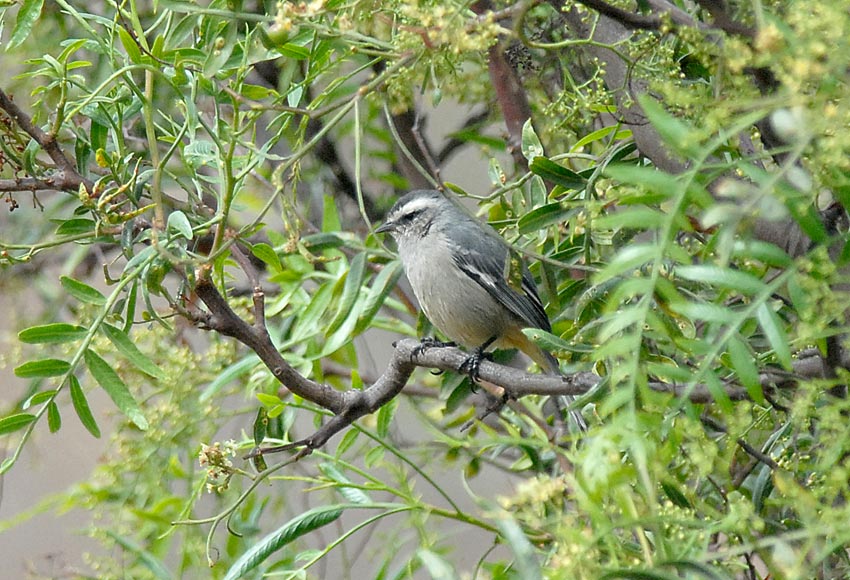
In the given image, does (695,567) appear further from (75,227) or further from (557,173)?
(75,227)

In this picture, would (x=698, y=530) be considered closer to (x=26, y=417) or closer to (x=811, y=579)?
(x=811, y=579)

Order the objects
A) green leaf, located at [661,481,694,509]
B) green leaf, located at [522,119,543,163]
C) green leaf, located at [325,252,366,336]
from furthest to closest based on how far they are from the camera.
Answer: green leaf, located at [325,252,366,336], green leaf, located at [522,119,543,163], green leaf, located at [661,481,694,509]

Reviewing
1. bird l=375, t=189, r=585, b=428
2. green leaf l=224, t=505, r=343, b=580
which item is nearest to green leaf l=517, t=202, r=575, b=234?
green leaf l=224, t=505, r=343, b=580

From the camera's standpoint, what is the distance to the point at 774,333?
895 mm

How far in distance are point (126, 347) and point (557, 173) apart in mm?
716

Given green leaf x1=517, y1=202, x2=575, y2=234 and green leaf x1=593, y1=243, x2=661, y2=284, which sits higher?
green leaf x1=593, y1=243, x2=661, y2=284

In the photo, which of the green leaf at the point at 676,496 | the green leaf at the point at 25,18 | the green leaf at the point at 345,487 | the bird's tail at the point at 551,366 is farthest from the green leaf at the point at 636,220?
the bird's tail at the point at 551,366

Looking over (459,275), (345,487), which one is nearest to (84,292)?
(345,487)

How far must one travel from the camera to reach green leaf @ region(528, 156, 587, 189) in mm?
1508

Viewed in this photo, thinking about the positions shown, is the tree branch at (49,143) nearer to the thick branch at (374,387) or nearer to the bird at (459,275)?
the thick branch at (374,387)

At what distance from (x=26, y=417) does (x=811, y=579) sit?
1.11m

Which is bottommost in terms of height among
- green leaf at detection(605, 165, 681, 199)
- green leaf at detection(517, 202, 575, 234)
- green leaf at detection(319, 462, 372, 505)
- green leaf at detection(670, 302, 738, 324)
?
green leaf at detection(319, 462, 372, 505)

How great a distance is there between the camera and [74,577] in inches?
89.3

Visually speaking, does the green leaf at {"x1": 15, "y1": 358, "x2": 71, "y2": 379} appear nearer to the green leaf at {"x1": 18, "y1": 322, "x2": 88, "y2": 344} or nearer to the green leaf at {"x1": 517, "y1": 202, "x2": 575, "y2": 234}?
the green leaf at {"x1": 18, "y1": 322, "x2": 88, "y2": 344}
